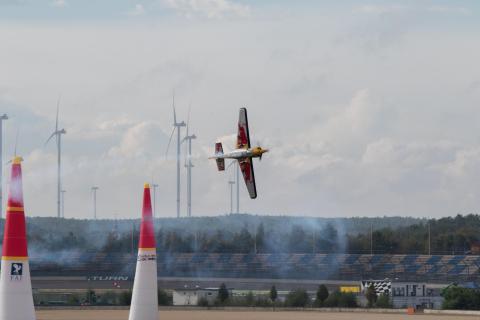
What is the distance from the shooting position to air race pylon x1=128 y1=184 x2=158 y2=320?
196 ft

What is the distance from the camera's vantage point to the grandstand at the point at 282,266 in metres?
166

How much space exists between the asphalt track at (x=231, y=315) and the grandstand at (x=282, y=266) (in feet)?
173

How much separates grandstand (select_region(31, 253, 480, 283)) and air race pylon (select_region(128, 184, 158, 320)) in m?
105

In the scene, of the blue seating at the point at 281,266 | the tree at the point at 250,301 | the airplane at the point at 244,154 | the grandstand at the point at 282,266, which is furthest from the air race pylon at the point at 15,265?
the grandstand at the point at 282,266

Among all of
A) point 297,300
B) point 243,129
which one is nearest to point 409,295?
point 297,300

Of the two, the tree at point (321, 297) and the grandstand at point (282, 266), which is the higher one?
the grandstand at point (282, 266)

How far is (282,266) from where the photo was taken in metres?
174

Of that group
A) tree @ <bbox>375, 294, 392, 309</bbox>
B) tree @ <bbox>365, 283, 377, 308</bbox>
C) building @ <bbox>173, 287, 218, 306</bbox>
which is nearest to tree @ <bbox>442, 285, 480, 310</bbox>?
tree @ <bbox>375, 294, 392, 309</bbox>

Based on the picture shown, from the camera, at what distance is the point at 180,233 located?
19712 cm

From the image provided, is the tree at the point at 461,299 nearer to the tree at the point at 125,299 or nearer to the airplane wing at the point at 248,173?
the tree at the point at 125,299

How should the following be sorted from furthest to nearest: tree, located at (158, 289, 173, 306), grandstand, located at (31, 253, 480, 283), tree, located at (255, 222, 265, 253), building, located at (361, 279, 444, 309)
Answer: tree, located at (255, 222, 265, 253) → grandstand, located at (31, 253, 480, 283) → tree, located at (158, 289, 173, 306) → building, located at (361, 279, 444, 309)

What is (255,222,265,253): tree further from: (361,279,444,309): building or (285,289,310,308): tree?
(285,289,310,308): tree

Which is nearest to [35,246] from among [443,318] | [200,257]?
[200,257]

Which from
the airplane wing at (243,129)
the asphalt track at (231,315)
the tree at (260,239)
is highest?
the airplane wing at (243,129)
